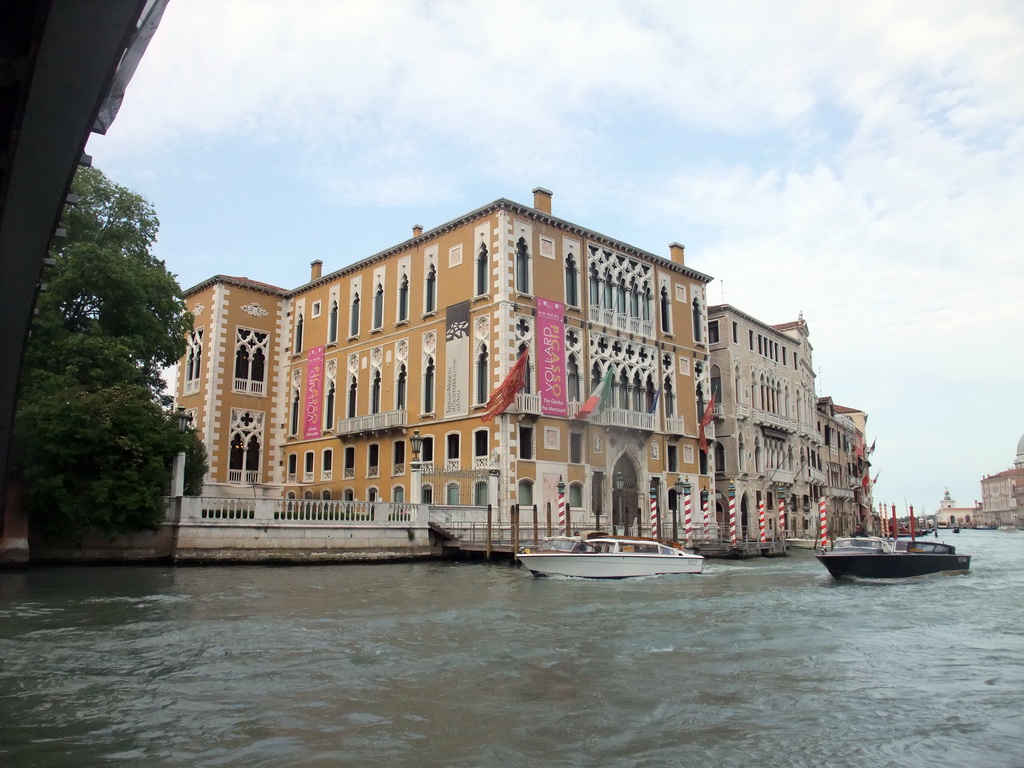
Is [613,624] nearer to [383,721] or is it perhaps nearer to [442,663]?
[442,663]

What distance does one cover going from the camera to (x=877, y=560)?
21.8m

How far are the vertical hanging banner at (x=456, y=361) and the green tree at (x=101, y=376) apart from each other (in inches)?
349

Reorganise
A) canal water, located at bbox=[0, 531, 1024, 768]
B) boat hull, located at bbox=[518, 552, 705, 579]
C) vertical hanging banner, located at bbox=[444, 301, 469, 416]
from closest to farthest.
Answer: canal water, located at bbox=[0, 531, 1024, 768], boat hull, located at bbox=[518, 552, 705, 579], vertical hanging banner, located at bbox=[444, 301, 469, 416]

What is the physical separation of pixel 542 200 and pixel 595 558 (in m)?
15.2

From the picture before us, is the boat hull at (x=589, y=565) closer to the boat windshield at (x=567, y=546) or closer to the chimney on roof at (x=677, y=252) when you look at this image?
the boat windshield at (x=567, y=546)

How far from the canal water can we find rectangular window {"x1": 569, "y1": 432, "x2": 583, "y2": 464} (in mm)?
14419

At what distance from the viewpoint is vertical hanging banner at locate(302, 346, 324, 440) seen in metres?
37.0

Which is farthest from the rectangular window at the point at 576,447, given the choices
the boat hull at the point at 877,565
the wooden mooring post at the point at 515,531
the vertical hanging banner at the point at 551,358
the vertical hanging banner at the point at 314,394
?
the vertical hanging banner at the point at 314,394

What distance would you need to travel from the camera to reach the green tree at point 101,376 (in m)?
20.2

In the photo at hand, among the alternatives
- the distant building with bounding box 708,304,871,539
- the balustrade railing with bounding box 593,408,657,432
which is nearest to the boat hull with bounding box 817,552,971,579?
→ the balustrade railing with bounding box 593,408,657,432

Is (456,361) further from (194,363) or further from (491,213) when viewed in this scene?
(194,363)

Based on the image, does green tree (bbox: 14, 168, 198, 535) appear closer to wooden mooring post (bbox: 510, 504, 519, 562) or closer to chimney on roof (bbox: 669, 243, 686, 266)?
wooden mooring post (bbox: 510, 504, 519, 562)

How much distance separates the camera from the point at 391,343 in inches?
1335

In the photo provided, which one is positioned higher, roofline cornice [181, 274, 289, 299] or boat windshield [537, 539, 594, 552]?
roofline cornice [181, 274, 289, 299]
